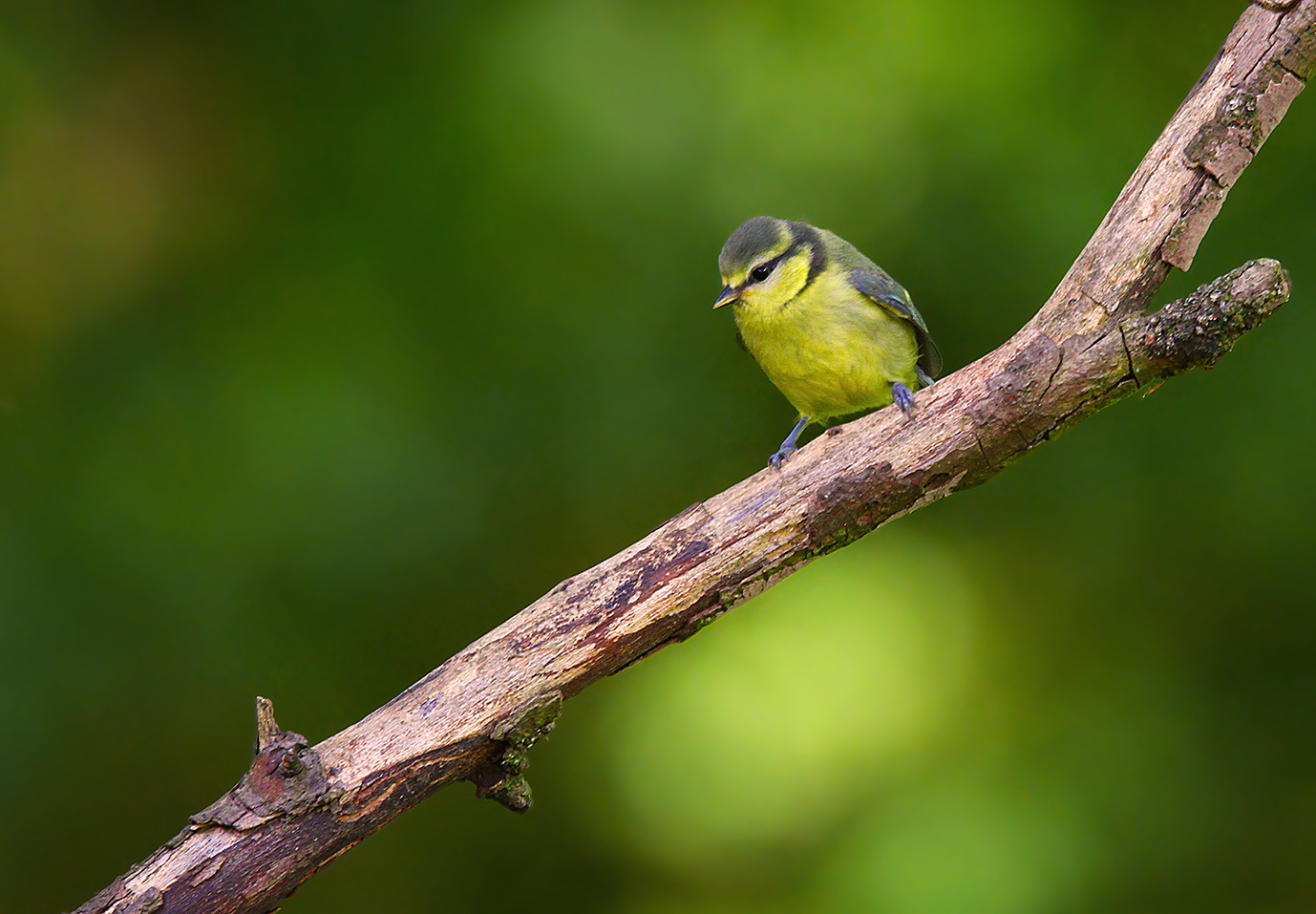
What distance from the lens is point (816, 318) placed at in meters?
2.61

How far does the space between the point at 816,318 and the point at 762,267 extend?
169 millimetres

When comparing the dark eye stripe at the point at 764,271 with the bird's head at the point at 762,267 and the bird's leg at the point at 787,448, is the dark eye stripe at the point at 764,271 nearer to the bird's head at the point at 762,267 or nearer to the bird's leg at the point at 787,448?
the bird's head at the point at 762,267

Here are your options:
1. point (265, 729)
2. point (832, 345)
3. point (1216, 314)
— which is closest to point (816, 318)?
point (832, 345)

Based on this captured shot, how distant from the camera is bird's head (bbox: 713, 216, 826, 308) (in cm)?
264

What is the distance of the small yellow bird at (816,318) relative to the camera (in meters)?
2.60

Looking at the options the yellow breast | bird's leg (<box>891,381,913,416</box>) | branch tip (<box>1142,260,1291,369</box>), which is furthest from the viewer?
the yellow breast

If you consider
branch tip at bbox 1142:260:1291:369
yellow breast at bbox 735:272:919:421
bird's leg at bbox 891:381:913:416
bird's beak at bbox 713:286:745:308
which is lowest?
branch tip at bbox 1142:260:1291:369

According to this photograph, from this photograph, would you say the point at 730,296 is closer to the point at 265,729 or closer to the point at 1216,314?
the point at 1216,314

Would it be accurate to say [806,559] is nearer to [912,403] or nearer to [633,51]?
[912,403]

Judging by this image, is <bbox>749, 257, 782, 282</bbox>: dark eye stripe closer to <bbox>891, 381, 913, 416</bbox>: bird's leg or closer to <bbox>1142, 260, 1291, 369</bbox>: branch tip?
<bbox>891, 381, 913, 416</bbox>: bird's leg

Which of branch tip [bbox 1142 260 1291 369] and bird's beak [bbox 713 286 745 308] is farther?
bird's beak [bbox 713 286 745 308]

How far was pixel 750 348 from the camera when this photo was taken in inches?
109

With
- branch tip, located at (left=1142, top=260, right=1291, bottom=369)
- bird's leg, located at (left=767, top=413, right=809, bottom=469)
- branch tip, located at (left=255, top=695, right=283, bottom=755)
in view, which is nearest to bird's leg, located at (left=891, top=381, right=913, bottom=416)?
bird's leg, located at (left=767, top=413, right=809, bottom=469)

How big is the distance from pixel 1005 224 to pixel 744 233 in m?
1.00
